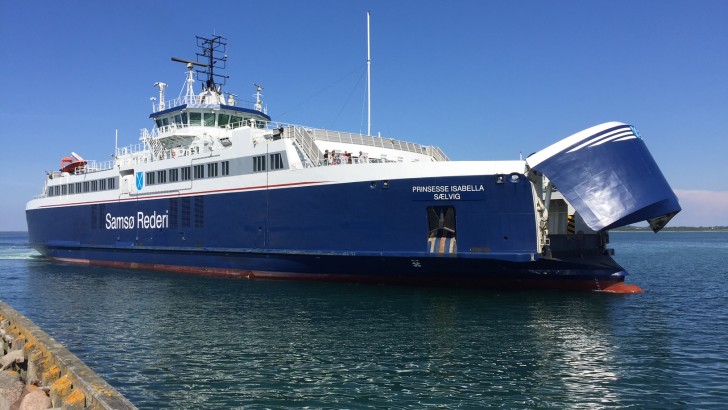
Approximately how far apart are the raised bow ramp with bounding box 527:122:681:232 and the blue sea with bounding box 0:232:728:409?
2.83 meters

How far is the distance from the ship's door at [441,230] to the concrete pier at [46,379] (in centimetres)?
1180

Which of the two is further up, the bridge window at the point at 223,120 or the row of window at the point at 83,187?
the bridge window at the point at 223,120

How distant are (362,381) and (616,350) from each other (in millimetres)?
5565

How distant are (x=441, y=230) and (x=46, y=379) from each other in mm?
12961

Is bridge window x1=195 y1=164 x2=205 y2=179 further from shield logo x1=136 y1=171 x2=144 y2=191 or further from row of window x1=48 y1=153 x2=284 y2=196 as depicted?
shield logo x1=136 y1=171 x2=144 y2=191

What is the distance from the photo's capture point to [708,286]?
23219 mm

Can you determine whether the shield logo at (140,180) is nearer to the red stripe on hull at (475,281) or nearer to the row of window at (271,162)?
the row of window at (271,162)

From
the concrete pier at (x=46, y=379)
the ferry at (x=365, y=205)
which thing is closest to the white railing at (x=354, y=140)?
the ferry at (x=365, y=205)

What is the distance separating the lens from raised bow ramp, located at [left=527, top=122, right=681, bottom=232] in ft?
53.7

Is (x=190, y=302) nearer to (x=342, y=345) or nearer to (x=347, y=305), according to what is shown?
(x=347, y=305)

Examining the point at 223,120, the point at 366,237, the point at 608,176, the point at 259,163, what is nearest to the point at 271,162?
the point at 259,163

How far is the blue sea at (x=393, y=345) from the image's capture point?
28.6 ft

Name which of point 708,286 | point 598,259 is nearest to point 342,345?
point 598,259

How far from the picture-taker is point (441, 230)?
18.7m
